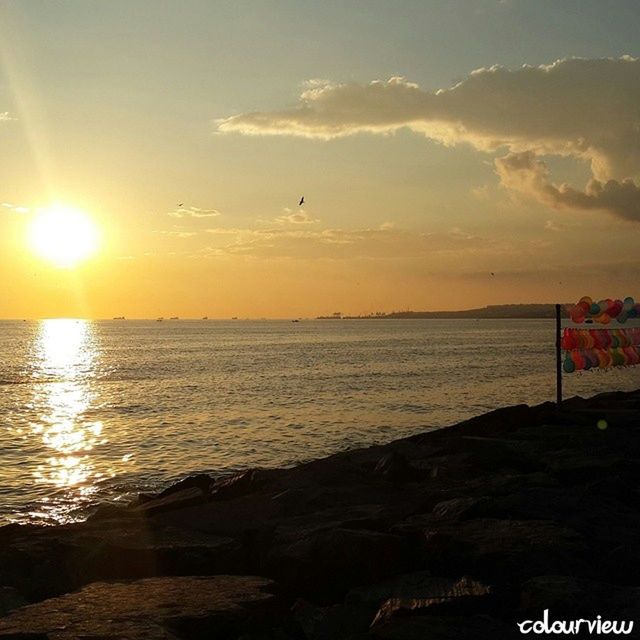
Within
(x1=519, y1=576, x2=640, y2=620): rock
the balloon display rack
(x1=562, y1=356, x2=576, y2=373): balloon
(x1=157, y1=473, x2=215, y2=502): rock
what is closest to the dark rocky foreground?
(x1=519, y1=576, x2=640, y2=620): rock

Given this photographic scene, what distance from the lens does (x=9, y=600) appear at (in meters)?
7.50

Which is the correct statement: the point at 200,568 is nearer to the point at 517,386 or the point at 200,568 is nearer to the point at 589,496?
the point at 589,496

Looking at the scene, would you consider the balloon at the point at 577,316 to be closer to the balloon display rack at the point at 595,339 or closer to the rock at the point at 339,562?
the balloon display rack at the point at 595,339

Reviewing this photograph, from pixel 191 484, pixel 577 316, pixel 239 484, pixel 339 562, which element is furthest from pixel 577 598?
pixel 577 316

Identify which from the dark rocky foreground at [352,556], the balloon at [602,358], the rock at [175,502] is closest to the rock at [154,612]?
the dark rocky foreground at [352,556]

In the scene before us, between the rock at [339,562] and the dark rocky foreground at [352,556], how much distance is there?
0.02m

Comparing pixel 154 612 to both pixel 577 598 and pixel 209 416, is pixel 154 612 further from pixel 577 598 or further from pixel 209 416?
pixel 209 416

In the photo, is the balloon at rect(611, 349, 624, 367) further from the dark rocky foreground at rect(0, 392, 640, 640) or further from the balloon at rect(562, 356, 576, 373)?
the dark rocky foreground at rect(0, 392, 640, 640)

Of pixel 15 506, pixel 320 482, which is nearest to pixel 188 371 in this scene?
pixel 15 506

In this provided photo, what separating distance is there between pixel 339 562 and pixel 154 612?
2.09 metres

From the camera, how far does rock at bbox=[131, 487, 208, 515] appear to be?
37.2 feet

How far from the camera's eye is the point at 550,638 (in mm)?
5555

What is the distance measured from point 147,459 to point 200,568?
14.4 meters

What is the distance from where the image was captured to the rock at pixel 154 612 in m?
6.21
